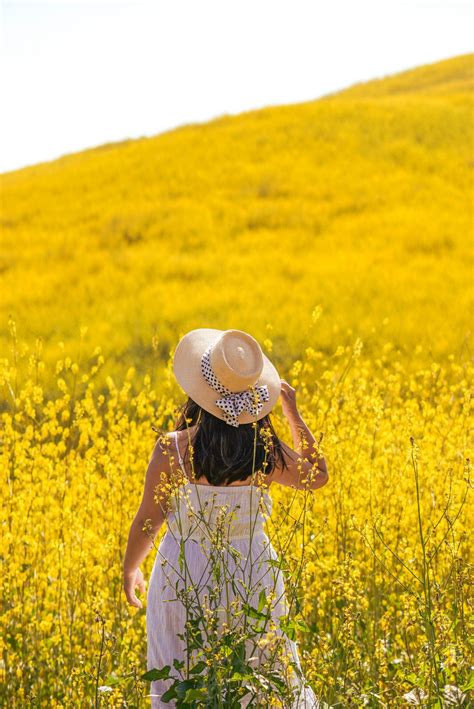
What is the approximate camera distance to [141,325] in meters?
10.1

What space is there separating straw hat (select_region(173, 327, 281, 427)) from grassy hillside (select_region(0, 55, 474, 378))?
9.66 ft

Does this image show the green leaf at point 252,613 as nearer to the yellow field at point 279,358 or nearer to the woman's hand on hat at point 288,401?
the yellow field at point 279,358

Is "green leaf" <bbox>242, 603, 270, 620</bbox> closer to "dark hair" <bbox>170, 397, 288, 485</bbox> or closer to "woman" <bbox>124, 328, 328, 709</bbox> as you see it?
"woman" <bbox>124, 328, 328, 709</bbox>

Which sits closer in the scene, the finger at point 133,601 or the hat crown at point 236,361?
the hat crown at point 236,361

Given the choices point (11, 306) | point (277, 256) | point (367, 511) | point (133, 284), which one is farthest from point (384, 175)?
point (367, 511)

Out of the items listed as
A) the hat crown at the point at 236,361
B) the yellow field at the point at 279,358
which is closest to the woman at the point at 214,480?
the hat crown at the point at 236,361

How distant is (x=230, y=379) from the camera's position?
2.51 metres

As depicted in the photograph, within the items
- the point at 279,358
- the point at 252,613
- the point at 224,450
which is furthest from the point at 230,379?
the point at 279,358

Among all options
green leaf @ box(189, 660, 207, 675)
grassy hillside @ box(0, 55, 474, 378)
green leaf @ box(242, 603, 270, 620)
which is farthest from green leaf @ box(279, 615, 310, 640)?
grassy hillside @ box(0, 55, 474, 378)

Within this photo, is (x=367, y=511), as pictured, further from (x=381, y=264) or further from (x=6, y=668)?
(x=381, y=264)

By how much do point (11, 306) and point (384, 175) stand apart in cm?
933

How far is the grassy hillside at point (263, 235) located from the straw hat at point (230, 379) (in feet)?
9.66

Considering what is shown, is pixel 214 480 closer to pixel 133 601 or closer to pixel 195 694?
pixel 133 601

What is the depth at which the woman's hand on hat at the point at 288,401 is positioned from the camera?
2.73 m
